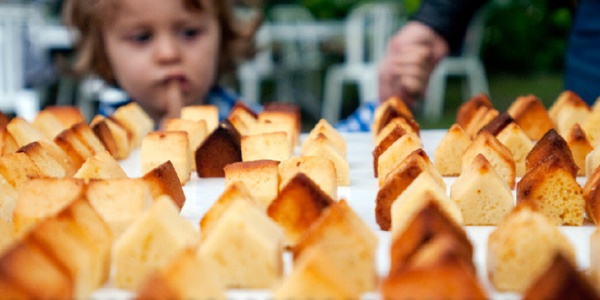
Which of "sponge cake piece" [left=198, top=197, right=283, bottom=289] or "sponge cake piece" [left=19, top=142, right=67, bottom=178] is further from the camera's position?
"sponge cake piece" [left=19, top=142, right=67, bottom=178]

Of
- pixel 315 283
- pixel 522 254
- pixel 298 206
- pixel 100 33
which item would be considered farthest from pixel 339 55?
pixel 315 283

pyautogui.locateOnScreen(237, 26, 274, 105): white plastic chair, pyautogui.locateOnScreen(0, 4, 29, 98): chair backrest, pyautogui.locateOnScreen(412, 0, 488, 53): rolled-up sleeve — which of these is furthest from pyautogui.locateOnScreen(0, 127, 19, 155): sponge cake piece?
pyautogui.locateOnScreen(237, 26, 274, 105): white plastic chair

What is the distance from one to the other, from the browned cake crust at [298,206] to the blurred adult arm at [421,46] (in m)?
1.68

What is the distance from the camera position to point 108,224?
101 cm

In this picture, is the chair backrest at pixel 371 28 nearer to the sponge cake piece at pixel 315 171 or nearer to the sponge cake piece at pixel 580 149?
the sponge cake piece at pixel 580 149

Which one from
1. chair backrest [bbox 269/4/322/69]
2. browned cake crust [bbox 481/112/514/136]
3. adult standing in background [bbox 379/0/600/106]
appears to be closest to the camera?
browned cake crust [bbox 481/112/514/136]

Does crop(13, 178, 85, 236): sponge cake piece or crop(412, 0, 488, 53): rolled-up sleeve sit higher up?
crop(412, 0, 488, 53): rolled-up sleeve

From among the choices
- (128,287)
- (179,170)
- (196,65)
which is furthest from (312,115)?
(128,287)

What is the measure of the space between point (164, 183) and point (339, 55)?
935 centimetres

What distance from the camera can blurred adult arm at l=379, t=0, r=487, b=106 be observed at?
8.81 feet

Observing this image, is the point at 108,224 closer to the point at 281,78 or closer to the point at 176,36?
the point at 176,36

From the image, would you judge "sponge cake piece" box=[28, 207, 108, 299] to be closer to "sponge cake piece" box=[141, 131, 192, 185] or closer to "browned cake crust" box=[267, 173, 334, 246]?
"browned cake crust" box=[267, 173, 334, 246]

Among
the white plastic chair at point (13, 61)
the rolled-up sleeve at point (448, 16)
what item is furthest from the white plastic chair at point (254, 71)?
the rolled-up sleeve at point (448, 16)

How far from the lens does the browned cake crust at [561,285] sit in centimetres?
68
